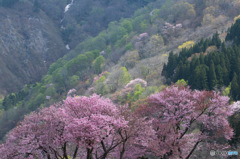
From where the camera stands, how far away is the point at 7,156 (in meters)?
10.7

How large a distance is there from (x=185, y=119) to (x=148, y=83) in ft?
56.1

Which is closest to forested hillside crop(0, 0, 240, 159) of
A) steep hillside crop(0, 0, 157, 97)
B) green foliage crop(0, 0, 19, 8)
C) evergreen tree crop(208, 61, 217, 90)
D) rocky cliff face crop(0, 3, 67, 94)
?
evergreen tree crop(208, 61, 217, 90)

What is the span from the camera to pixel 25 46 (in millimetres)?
81375

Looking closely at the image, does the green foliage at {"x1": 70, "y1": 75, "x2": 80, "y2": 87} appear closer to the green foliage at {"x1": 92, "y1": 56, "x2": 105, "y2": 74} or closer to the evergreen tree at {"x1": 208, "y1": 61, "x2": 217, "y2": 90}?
the green foliage at {"x1": 92, "y1": 56, "x2": 105, "y2": 74}

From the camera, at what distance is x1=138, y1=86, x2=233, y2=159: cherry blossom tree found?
10852 millimetres

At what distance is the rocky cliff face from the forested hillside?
5.06 m

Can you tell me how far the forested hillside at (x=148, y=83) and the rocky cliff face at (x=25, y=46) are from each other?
16.6ft

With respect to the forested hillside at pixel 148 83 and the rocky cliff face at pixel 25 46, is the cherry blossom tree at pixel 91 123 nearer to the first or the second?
the forested hillside at pixel 148 83

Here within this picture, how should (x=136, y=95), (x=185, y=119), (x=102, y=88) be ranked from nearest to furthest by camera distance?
1. (x=185, y=119)
2. (x=136, y=95)
3. (x=102, y=88)

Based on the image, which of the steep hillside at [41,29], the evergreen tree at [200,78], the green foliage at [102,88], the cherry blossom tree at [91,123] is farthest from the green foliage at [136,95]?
the steep hillside at [41,29]

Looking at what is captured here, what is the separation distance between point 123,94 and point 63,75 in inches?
1175

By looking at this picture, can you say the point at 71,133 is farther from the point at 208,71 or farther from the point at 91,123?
the point at 208,71

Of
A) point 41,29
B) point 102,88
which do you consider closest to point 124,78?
point 102,88

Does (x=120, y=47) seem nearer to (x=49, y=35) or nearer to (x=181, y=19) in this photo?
(x=181, y=19)
